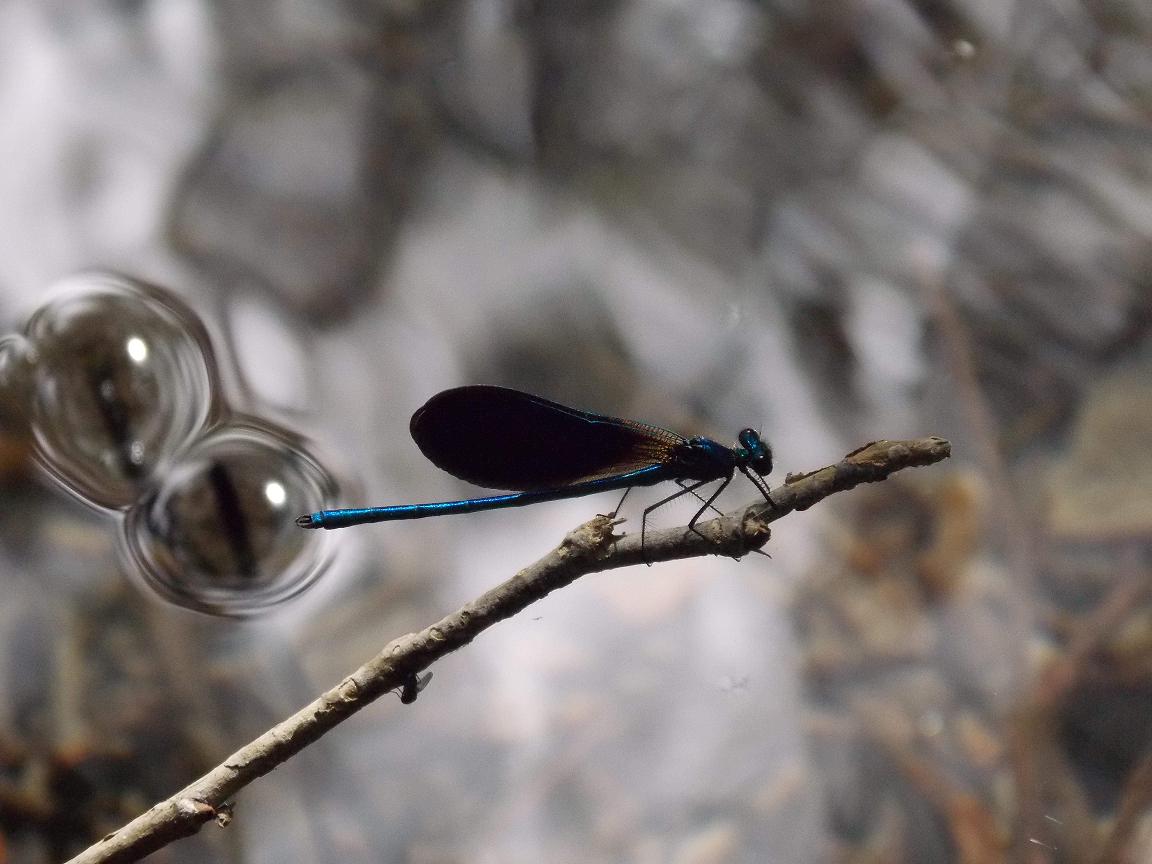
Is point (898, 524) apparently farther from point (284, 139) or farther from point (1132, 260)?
point (284, 139)

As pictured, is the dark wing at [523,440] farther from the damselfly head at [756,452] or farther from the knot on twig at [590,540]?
the knot on twig at [590,540]

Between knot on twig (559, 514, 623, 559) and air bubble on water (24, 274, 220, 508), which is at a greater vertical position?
air bubble on water (24, 274, 220, 508)

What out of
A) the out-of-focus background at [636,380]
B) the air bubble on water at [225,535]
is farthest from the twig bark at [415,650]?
the air bubble on water at [225,535]

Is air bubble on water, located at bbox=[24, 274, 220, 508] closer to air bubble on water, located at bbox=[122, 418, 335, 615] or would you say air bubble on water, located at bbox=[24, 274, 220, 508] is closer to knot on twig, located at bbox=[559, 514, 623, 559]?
air bubble on water, located at bbox=[122, 418, 335, 615]

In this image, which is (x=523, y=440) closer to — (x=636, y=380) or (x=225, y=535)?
(x=225, y=535)

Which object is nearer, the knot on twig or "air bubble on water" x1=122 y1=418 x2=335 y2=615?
the knot on twig

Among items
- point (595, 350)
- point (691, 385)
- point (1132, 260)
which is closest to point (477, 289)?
point (595, 350)

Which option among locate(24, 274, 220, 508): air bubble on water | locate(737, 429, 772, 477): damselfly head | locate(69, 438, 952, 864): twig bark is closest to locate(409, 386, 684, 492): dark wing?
locate(737, 429, 772, 477): damselfly head
